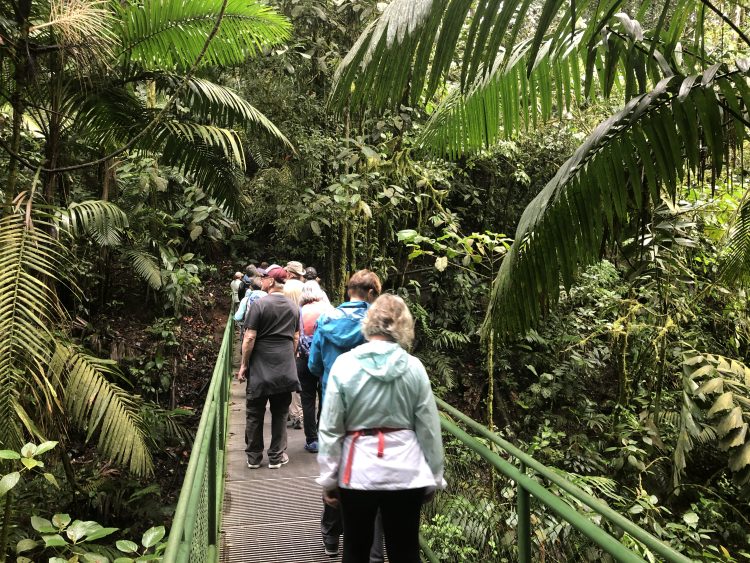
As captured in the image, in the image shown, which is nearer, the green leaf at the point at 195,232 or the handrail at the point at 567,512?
the handrail at the point at 567,512

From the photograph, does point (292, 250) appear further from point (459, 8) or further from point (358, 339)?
point (459, 8)

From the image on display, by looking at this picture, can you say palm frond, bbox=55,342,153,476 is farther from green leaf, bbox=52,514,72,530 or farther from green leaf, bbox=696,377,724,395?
green leaf, bbox=696,377,724,395

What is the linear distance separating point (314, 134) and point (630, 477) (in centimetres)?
704

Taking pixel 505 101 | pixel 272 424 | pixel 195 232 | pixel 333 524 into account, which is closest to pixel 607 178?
pixel 505 101

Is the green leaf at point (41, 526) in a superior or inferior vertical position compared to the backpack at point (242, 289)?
inferior

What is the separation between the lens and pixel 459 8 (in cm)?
170

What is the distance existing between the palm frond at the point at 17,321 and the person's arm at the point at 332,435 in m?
2.29

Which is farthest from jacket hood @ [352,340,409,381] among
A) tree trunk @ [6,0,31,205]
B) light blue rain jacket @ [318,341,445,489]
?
tree trunk @ [6,0,31,205]

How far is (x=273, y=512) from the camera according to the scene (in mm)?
4691

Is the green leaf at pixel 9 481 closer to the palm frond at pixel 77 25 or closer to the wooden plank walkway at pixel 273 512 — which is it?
the wooden plank walkway at pixel 273 512

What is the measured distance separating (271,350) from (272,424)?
0.69 m

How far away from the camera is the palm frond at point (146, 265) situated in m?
9.51

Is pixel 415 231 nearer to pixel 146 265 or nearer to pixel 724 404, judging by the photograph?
pixel 724 404

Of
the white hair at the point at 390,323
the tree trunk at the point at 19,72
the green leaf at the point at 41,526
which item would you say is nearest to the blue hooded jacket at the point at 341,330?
the white hair at the point at 390,323
